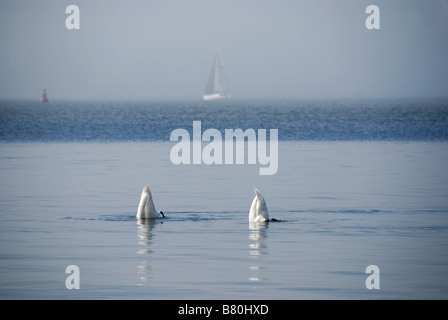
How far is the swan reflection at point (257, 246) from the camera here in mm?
16453

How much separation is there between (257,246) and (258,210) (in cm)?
303

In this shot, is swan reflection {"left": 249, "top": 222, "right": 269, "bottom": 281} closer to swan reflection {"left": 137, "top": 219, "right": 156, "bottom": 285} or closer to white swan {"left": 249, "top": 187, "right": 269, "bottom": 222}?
white swan {"left": 249, "top": 187, "right": 269, "bottom": 222}

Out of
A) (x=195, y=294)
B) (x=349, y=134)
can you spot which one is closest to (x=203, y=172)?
(x=195, y=294)

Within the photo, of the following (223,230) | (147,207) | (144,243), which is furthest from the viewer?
(147,207)

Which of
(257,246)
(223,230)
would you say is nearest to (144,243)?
(257,246)

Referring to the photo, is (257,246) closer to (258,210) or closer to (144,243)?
(144,243)

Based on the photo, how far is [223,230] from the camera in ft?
69.4

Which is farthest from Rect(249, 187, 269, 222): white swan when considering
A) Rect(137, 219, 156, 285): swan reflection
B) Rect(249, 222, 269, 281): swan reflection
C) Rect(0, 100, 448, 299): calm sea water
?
Rect(137, 219, 156, 285): swan reflection

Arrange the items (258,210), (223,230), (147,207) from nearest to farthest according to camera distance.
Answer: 1. (223,230)
2. (258,210)
3. (147,207)

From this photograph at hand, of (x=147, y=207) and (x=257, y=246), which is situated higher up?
(x=147, y=207)
